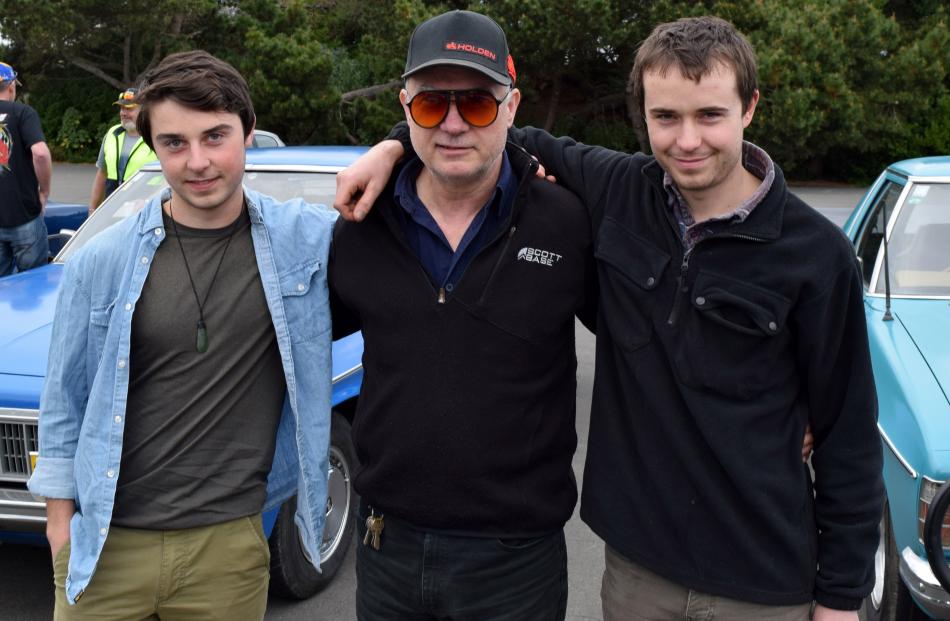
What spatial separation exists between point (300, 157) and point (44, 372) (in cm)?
205

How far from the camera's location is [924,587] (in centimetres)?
325

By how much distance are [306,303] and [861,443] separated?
1412 mm

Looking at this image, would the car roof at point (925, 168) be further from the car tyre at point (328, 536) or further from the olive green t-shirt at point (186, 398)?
the olive green t-shirt at point (186, 398)

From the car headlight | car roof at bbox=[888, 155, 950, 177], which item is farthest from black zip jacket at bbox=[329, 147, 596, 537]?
car roof at bbox=[888, 155, 950, 177]

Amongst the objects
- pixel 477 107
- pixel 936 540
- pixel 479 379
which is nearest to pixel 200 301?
pixel 479 379

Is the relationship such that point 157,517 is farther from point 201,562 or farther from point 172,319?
point 172,319

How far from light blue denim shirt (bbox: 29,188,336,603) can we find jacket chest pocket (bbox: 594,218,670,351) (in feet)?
2.53

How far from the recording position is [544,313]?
7.57 feet

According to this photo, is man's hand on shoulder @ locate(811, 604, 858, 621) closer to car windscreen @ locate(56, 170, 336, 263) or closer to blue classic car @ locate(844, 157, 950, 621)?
blue classic car @ locate(844, 157, 950, 621)

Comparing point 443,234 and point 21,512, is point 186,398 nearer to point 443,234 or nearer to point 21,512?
point 443,234

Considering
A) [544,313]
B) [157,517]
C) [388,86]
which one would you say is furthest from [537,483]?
[388,86]

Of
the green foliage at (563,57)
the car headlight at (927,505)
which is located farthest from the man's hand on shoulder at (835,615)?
the green foliage at (563,57)

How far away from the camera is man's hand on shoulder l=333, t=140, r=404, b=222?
7.89 ft

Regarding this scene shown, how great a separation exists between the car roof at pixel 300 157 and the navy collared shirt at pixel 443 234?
2.73m
